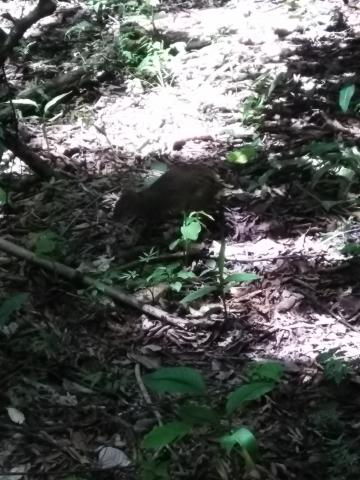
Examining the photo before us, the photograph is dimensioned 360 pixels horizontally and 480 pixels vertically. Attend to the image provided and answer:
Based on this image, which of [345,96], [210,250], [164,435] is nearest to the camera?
[164,435]

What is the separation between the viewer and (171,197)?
12.1ft

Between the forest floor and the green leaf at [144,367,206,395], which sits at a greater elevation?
the green leaf at [144,367,206,395]

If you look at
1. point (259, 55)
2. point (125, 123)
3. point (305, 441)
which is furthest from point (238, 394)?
point (259, 55)

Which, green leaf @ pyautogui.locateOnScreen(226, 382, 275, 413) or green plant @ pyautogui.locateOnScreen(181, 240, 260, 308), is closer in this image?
green leaf @ pyautogui.locateOnScreen(226, 382, 275, 413)

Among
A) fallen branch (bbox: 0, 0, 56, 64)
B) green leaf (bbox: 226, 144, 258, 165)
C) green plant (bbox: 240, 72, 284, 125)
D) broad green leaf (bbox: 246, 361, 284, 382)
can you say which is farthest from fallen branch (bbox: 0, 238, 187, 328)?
green plant (bbox: 240, 72, 284, 125)

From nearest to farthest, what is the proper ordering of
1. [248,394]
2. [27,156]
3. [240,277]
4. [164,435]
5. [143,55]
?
[164,435]
[248,394]
[240,277]
[27,156]
[143,55]

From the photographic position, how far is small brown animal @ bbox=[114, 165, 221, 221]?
3.68 m

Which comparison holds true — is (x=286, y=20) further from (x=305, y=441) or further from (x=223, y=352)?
(x=305, y=441)

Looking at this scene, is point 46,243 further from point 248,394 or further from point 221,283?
point 248,394

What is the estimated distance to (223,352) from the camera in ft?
9.54

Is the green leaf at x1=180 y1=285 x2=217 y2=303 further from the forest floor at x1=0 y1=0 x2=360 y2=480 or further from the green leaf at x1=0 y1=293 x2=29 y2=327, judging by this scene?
the green leaf at x1=0 y1=293 x2=29 y2=327

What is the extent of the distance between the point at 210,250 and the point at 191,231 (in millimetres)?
173

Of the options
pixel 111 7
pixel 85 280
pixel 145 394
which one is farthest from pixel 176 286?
pixel 111 7

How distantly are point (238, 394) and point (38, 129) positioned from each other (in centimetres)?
300
